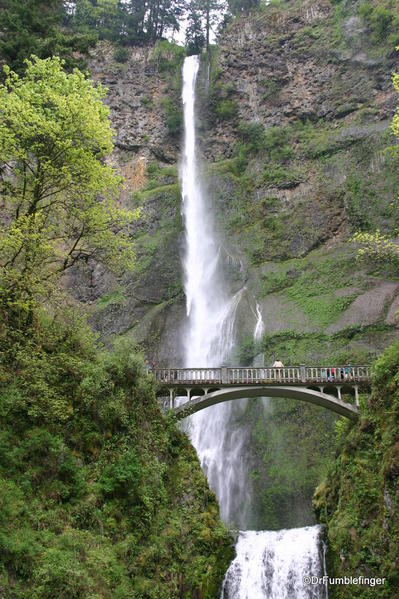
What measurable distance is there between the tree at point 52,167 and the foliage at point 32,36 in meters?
3.26

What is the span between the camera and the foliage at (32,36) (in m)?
19.0

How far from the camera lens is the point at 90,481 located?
13.5 m

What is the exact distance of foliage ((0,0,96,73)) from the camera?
19.0m

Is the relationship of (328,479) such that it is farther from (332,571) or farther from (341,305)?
(341,305)

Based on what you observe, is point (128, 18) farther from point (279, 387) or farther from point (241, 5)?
point (279, 387)

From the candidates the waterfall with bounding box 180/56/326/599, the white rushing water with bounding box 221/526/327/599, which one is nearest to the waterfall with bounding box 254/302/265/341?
the waterfall with bounding box 180/56/326/599

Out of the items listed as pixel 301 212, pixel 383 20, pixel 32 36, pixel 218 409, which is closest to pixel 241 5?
pixel 383 20

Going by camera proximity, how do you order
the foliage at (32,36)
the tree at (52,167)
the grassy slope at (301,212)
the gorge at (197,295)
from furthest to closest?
the grassy slope at (301,212), the foliage at (32,36), the tree at (52,167), the gorge at (197,295)

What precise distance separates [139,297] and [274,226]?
9999 millimetres

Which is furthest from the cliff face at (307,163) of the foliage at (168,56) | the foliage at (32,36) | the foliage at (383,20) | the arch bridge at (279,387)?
the foliage at (32,36)

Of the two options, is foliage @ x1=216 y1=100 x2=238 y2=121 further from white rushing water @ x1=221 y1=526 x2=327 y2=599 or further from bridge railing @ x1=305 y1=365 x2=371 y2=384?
white rushing water @ x1=221 y1=526 x2=327 y2=599

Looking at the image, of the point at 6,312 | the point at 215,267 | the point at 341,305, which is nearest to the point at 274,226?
the point at 215,267

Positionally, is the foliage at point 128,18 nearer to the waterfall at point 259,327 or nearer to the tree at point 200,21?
the tree at point 200,21

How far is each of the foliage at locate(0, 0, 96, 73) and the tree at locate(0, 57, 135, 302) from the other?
3256 millimetres
